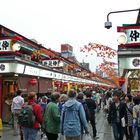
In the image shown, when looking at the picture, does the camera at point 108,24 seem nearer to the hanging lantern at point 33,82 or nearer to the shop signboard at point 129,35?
the shop signboard at point 129,35

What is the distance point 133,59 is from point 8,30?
35.6 ft

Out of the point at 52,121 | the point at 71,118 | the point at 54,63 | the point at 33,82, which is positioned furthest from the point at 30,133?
the point at 54,63

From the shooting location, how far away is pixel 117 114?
1188 cm

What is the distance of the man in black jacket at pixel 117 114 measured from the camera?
1172 centimetres

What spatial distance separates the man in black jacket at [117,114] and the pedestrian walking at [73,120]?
2.72 metres

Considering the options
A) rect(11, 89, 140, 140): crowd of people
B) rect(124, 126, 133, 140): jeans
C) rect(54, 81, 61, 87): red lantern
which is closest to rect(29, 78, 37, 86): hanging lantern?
rect(54, 81, 61, 87): red lantern

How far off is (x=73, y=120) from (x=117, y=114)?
123 inches

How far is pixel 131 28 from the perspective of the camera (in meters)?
12.8

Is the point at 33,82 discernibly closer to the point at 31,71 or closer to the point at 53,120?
the point at 31,71

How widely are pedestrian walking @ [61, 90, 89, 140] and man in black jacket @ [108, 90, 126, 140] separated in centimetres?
272

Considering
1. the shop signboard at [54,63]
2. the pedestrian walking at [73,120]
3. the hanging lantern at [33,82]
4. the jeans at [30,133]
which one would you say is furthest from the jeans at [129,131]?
the shop signboard at [54,63]

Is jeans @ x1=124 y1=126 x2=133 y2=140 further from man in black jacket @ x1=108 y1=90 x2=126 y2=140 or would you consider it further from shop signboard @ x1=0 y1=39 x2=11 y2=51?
shop signboard @ x1=0 y1=39 x2=11 y2=51

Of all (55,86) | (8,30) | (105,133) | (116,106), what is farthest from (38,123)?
(55,86)

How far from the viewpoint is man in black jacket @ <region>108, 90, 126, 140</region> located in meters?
11.7
